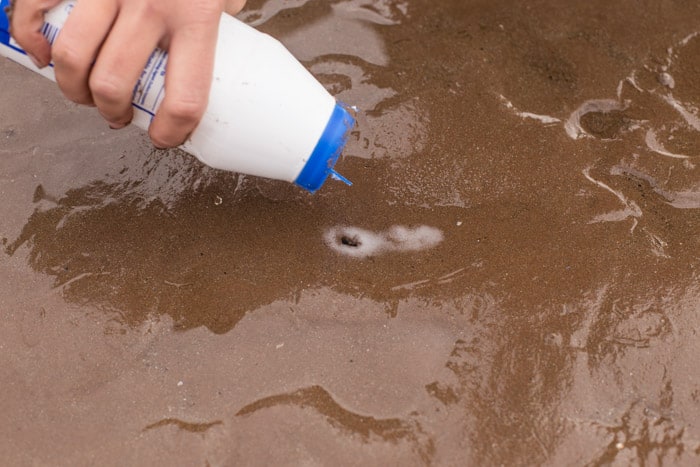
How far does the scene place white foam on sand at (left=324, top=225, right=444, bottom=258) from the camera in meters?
1.83

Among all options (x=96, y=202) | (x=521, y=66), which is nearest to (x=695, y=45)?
(x=521, y=66)

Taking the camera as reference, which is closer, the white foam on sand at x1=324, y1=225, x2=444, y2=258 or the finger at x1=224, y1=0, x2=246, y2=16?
the finger at x1=224, y1=0, x2=246, y2=16

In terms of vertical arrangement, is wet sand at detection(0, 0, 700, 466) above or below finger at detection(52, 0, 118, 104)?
below

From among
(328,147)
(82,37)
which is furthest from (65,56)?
(328,147)

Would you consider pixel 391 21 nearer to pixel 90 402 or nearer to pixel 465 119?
pixel 465 119

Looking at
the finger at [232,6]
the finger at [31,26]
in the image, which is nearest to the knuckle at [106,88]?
the finger at [31,26]

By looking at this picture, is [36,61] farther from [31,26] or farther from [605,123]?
[605,123]

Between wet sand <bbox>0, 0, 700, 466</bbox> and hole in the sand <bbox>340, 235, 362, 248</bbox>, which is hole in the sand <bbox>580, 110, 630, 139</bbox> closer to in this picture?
wet sand <bbox>0, 0, 700, 466</bbox>

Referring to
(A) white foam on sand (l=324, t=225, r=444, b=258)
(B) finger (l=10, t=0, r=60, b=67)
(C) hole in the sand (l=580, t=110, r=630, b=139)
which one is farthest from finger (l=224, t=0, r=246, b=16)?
(C) hole in the sand (l=580, t=110, r=630, b=139)

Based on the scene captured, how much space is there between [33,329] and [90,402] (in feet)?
0.91

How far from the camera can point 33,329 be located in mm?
1686

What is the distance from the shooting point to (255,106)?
1.48 meters

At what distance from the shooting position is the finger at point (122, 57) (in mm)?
1378

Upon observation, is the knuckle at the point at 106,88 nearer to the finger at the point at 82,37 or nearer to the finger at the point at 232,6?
the finger at the point at 82,37
